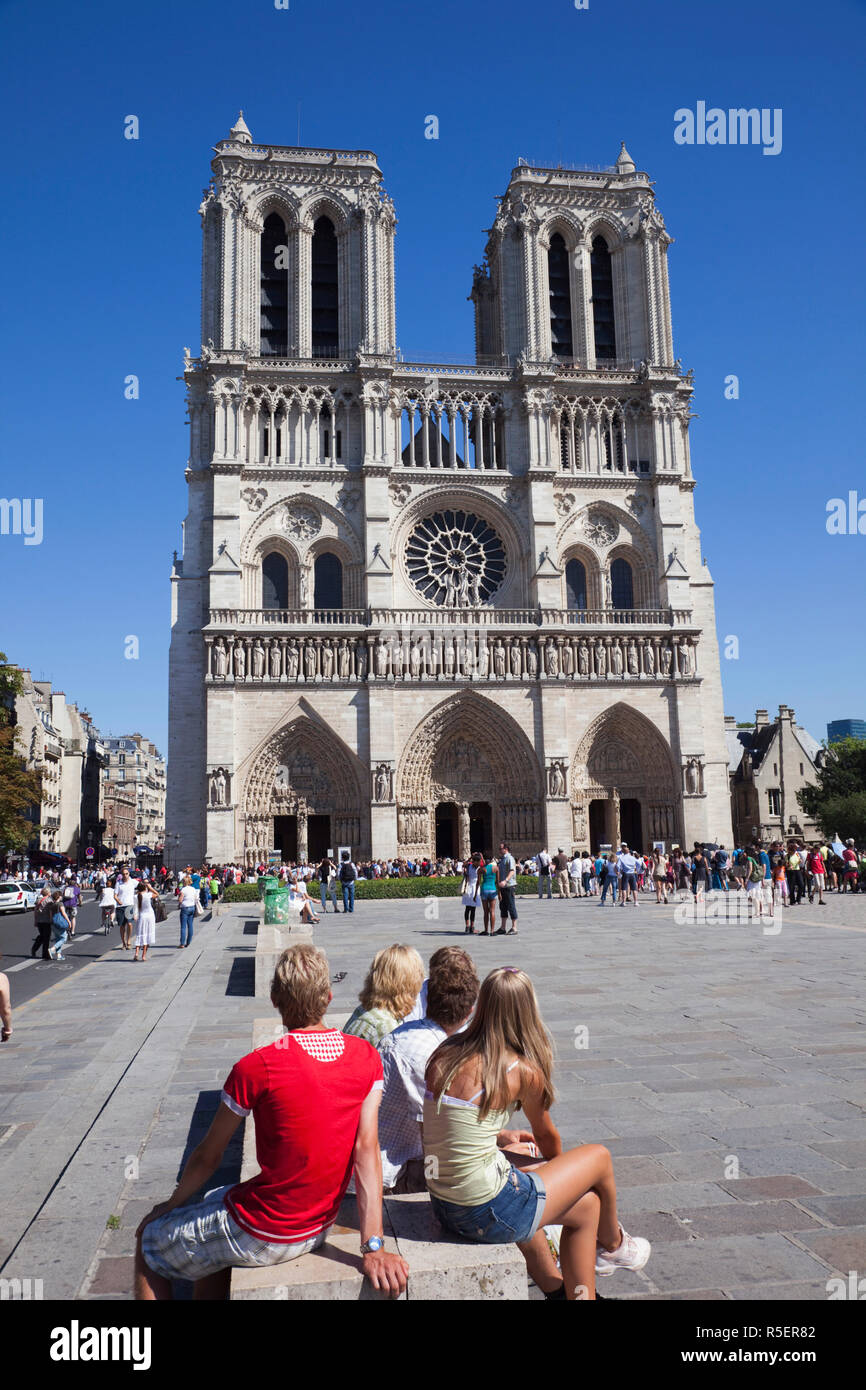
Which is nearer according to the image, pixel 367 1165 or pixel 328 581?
pixel 367 1165

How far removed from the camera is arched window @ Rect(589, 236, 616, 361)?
131ft

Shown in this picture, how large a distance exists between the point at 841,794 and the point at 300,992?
138 feet

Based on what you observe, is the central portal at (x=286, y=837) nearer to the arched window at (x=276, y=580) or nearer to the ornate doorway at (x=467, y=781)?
the ornate doorway at (x=467, y=781)

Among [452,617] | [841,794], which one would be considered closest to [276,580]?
[452,617]

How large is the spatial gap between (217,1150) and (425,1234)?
2.44 feet

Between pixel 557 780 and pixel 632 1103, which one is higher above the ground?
pixel 557 780

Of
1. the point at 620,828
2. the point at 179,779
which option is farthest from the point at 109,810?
the point at 620,828

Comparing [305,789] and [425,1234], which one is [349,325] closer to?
[305,789]

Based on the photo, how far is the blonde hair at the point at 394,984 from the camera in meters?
4.54

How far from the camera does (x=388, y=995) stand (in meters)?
4.53

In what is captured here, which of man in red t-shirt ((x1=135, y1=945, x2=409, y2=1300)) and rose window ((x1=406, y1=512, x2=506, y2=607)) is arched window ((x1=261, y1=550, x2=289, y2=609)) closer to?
rose window ((x1=406, y1=512, x2=506, y2=607))

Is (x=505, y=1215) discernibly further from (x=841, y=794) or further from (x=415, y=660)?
(x=841, y=794)

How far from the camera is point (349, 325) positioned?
37.1 m
